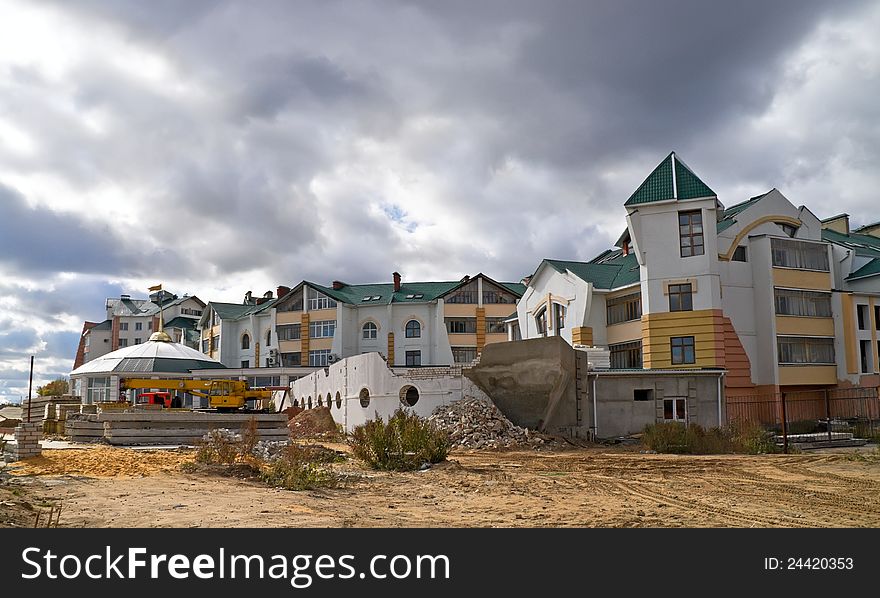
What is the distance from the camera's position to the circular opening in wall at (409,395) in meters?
30.2

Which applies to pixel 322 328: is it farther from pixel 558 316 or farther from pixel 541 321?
pixel 558 316

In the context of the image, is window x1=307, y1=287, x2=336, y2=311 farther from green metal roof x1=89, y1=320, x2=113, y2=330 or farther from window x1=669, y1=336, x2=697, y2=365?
green metal roof x1=89, y1=320, x2=113, y2=330

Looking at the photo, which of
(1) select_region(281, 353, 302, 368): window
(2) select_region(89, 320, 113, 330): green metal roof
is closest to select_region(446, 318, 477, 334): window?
(1) select_region(281, 353, 302, 368): window

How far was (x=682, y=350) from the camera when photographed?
3588 centimetres

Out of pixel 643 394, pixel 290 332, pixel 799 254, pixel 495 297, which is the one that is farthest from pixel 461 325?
pixel 643 394

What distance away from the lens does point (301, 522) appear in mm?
10359

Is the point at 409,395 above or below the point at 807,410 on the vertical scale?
above

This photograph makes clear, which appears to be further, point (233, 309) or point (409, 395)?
point (233, 309)

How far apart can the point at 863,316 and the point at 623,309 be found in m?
12.8

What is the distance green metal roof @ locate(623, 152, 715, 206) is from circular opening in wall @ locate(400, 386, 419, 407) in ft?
49.1

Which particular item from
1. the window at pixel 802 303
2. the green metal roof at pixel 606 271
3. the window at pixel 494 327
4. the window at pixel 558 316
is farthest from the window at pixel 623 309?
the window at pixel 494 327

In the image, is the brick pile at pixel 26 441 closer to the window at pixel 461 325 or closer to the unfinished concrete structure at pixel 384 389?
the unfinished concrete structure at pixel 384 389

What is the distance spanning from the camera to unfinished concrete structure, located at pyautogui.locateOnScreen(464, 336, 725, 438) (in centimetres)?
2886

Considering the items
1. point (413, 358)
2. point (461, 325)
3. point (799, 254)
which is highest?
point (799, 254)
